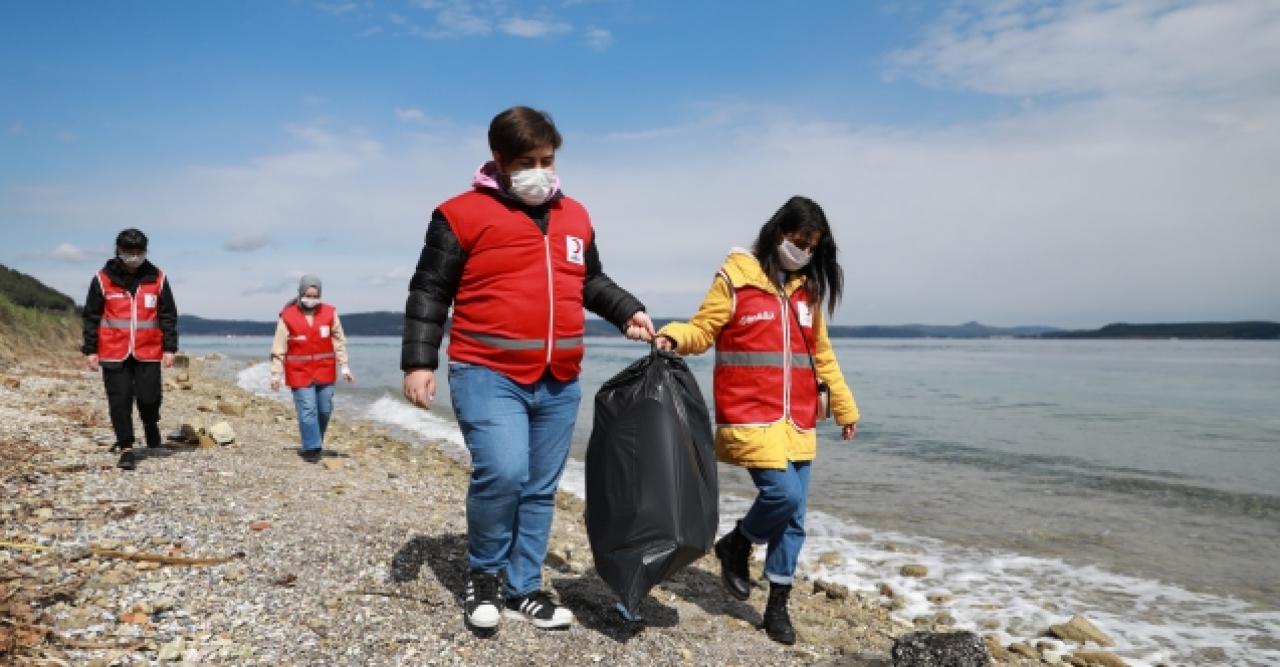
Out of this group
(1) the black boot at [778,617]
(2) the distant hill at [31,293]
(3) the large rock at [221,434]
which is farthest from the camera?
(2) the distant hill at [31,293]

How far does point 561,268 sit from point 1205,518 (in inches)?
357

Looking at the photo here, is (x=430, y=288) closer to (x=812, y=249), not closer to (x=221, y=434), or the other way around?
(x=812, y=249)

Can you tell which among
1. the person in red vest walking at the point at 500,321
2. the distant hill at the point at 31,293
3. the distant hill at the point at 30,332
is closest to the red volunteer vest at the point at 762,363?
the person in red vest walking at the point at 500,321

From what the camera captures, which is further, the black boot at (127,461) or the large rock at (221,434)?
the large rock at (221,434)

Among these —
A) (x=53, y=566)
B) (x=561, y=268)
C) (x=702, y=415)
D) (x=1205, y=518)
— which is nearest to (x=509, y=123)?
(x=561, y=268)

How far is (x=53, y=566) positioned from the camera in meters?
3.66

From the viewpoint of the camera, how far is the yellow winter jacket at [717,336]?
3.90 m

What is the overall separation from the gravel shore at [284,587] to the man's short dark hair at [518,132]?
2103 millimetres

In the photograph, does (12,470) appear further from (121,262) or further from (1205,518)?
(1205,518)

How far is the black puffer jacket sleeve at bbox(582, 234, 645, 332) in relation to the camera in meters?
3.63

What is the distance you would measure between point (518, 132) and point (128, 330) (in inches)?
203

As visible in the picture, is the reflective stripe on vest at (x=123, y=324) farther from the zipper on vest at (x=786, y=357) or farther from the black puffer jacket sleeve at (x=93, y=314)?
the zipper on vest at (x=786, y=357)

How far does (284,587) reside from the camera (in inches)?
144

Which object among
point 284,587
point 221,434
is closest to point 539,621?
point 284,587
